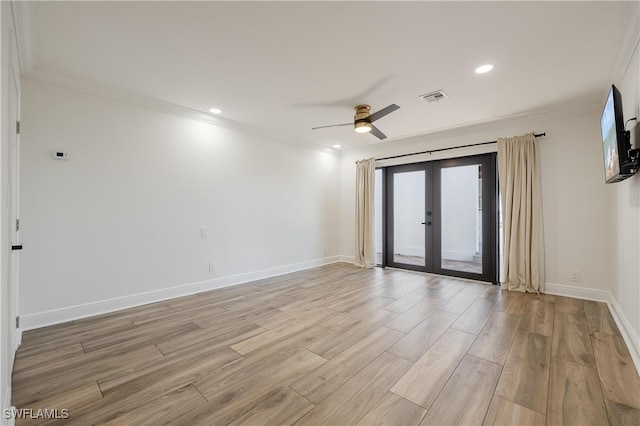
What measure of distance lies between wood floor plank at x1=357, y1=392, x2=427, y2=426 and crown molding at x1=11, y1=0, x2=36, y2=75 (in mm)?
3501

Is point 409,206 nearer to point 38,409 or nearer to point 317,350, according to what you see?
point 317,350

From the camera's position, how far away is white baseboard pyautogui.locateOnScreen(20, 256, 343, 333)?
2822mm

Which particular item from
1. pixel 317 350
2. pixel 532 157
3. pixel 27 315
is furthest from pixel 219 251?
pixel 532 157

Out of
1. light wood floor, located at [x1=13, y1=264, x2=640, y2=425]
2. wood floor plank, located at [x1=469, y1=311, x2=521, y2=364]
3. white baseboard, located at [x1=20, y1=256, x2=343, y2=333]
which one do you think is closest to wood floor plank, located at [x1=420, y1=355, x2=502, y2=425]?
light wood floor, located at [x1=13, y1=264, x2=640, y2=425]

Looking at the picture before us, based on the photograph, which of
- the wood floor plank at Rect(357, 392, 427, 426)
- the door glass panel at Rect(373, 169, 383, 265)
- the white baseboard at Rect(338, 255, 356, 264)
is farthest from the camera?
the white baseboard at Rect(338, 255, 356, 264)

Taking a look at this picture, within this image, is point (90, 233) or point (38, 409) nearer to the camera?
point (38, 409)

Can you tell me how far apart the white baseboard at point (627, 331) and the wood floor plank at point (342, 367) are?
1.76 metres

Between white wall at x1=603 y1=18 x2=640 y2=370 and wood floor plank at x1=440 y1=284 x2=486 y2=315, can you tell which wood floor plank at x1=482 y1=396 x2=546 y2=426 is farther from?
wood floor plank at x1=440 y1=284 x2=486 y2=315

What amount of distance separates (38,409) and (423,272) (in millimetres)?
5139

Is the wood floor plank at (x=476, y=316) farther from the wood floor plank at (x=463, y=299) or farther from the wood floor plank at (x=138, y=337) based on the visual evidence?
the wood floor plank at (x=138, y=337)

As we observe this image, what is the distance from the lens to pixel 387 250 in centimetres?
580

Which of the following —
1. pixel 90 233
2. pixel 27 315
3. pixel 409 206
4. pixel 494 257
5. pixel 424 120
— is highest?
pixel 424 120

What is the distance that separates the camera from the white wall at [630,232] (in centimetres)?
225

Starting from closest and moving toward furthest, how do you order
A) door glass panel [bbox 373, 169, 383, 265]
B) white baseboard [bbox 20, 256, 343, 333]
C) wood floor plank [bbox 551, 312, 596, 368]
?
wood floor plank [bbox 551, 312, 596, 368], white baseboard [bbox 20, 256, 343, 333], door glass panel [bbox 373, 169, 383, 265]
